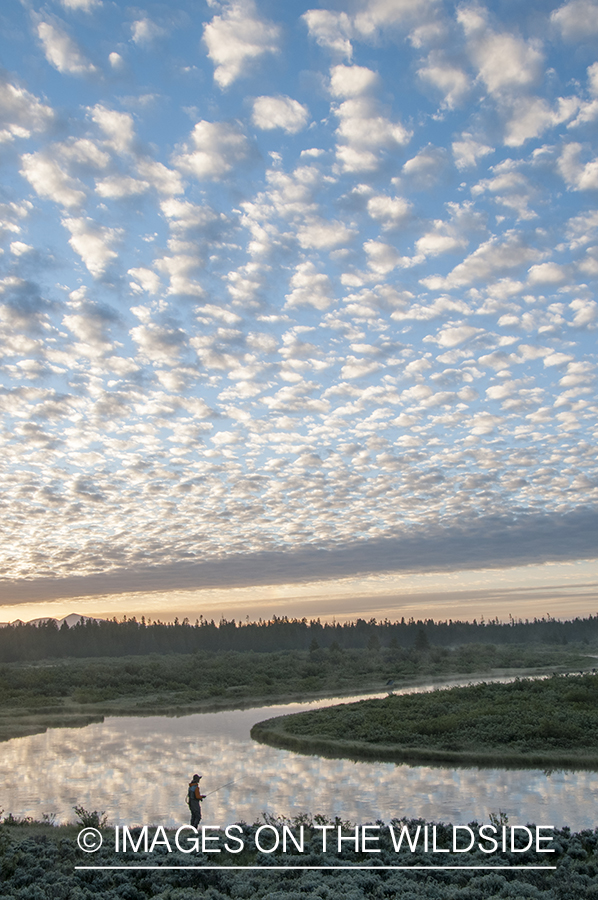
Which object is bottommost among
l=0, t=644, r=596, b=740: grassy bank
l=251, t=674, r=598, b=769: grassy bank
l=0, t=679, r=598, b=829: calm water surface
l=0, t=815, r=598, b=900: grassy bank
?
l=0, t=644, r=596, b=740: grassy bank

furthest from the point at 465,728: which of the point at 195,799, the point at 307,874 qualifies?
the point at 307,874

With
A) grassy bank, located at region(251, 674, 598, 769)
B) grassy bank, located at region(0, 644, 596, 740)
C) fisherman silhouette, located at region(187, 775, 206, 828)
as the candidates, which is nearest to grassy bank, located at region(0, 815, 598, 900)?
fisherman silhouette, located at region(187, 775, 206, 828)

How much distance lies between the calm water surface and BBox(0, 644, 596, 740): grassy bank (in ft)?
53.5

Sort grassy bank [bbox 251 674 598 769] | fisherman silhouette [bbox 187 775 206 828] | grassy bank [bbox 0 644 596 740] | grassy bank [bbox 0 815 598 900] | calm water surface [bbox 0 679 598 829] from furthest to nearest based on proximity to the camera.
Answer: grassy bank [bbox 0 644 596 740]
grassy bank [bbox 251 674 598 769]
calm water surface [bbox 0 679 598 829]
fisherman silhouette [bbox 187 775 206 828]
grassy bank [bbox 0 815 598 900]

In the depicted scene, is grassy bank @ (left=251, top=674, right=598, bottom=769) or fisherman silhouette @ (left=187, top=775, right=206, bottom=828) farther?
grassy bank @ (left=251, top=674, right=598, bottom=769)

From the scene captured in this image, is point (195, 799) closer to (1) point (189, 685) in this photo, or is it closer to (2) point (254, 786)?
(2) point (254, 786)

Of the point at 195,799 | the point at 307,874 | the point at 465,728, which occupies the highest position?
the point at 195,799

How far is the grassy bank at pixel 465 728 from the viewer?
3256 centimetres

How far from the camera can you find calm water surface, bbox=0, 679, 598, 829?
72.5 feet

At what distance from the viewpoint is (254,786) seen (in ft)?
88.8

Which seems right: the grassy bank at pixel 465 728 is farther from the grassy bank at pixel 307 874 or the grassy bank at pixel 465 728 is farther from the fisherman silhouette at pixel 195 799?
the fisherman silhouette at pixel 195 799

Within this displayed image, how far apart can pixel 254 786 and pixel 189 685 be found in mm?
56347

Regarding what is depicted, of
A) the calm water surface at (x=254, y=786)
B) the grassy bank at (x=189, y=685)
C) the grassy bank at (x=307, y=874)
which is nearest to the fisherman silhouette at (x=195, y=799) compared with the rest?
the grassy bank at (x=307, y=874)

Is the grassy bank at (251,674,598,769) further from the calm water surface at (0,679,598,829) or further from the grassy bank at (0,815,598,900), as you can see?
the grassy bank at (0,815,598,900)
